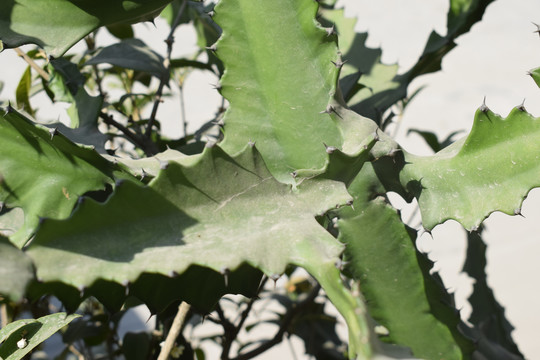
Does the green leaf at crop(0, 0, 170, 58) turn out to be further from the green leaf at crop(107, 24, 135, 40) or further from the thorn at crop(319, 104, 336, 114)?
the green leaf at crop(107, 24, 135, 40)

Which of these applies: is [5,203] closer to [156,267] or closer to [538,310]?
[156,267]

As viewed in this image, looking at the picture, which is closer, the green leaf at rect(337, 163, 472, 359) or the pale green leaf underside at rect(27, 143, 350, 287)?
the pale green leaf underside at rect(27, 143, 350, 287)

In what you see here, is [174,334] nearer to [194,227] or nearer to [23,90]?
[194,227]

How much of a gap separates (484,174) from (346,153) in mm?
163

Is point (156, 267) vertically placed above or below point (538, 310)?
above

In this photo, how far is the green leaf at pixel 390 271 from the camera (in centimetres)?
73

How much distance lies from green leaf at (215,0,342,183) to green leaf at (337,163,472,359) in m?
0.09

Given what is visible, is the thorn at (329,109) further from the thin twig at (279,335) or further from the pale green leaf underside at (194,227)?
the thin twig at (279,335)

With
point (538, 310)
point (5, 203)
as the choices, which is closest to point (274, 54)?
point (5, 203)

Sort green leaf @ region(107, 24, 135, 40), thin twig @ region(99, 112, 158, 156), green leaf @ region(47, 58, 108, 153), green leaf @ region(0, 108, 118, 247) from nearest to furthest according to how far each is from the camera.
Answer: green leaf @ region(0, 108, 118, 247) < green leaf @ region(47, 58, 108, 153) < thin twig @ region(99, 112, 158, 156) < green leaf @ region(107, 24, 135, 40)

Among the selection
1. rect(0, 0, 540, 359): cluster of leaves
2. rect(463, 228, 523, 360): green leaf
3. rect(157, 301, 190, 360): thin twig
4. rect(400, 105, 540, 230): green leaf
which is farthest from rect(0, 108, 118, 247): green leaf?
rect(463, 228, 523, 360): green leaf

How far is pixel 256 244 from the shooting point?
1.81 feet

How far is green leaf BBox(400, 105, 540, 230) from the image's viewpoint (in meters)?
0.66

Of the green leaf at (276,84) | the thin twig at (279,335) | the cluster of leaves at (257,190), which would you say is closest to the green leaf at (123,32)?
the cluster of leaves at (257,190)
